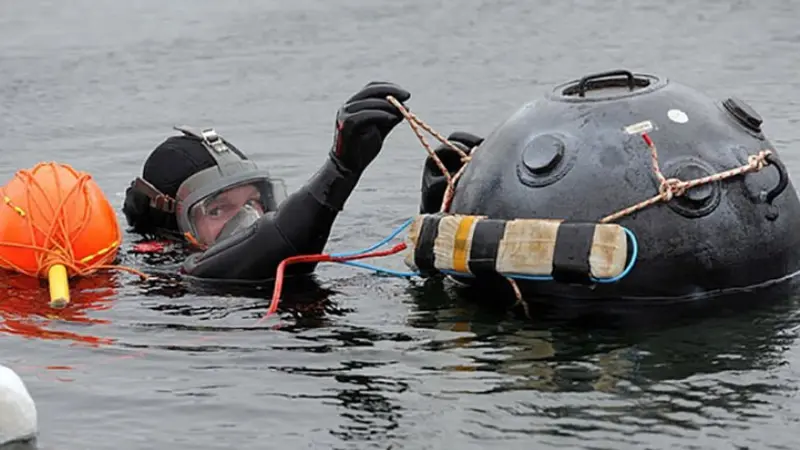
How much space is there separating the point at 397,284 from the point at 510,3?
11.5 meters

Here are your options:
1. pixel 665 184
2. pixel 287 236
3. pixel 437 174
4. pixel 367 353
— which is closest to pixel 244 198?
pixel 287 236

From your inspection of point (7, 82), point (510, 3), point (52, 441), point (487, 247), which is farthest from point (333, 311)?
point (510, 3)

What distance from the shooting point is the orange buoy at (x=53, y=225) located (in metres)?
7.33

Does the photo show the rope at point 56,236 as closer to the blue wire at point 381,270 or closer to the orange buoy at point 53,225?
the orange buoy at point 53,225

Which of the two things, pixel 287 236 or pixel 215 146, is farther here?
pixel 215 146

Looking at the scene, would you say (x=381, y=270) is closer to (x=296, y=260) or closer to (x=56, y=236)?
(x=296, y=260)

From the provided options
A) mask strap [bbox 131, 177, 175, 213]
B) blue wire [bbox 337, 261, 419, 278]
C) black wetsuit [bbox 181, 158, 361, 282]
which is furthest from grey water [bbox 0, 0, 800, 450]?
mask strap [bbox 131, 177, 175, 213]

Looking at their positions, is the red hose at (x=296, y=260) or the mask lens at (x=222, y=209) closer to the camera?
the red hose at (x=296, y=260)

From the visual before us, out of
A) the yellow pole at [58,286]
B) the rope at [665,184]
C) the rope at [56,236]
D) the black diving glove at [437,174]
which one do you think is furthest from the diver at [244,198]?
the rope at [665,184]

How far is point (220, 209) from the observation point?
311 inches

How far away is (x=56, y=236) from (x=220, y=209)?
971mm

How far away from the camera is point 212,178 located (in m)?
7.81

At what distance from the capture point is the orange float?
7.33 metres

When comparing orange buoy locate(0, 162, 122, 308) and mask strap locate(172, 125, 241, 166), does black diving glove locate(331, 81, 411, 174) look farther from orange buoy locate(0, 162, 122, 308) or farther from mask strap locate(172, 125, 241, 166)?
orange buoy locate(0, 162, 122, 308)
